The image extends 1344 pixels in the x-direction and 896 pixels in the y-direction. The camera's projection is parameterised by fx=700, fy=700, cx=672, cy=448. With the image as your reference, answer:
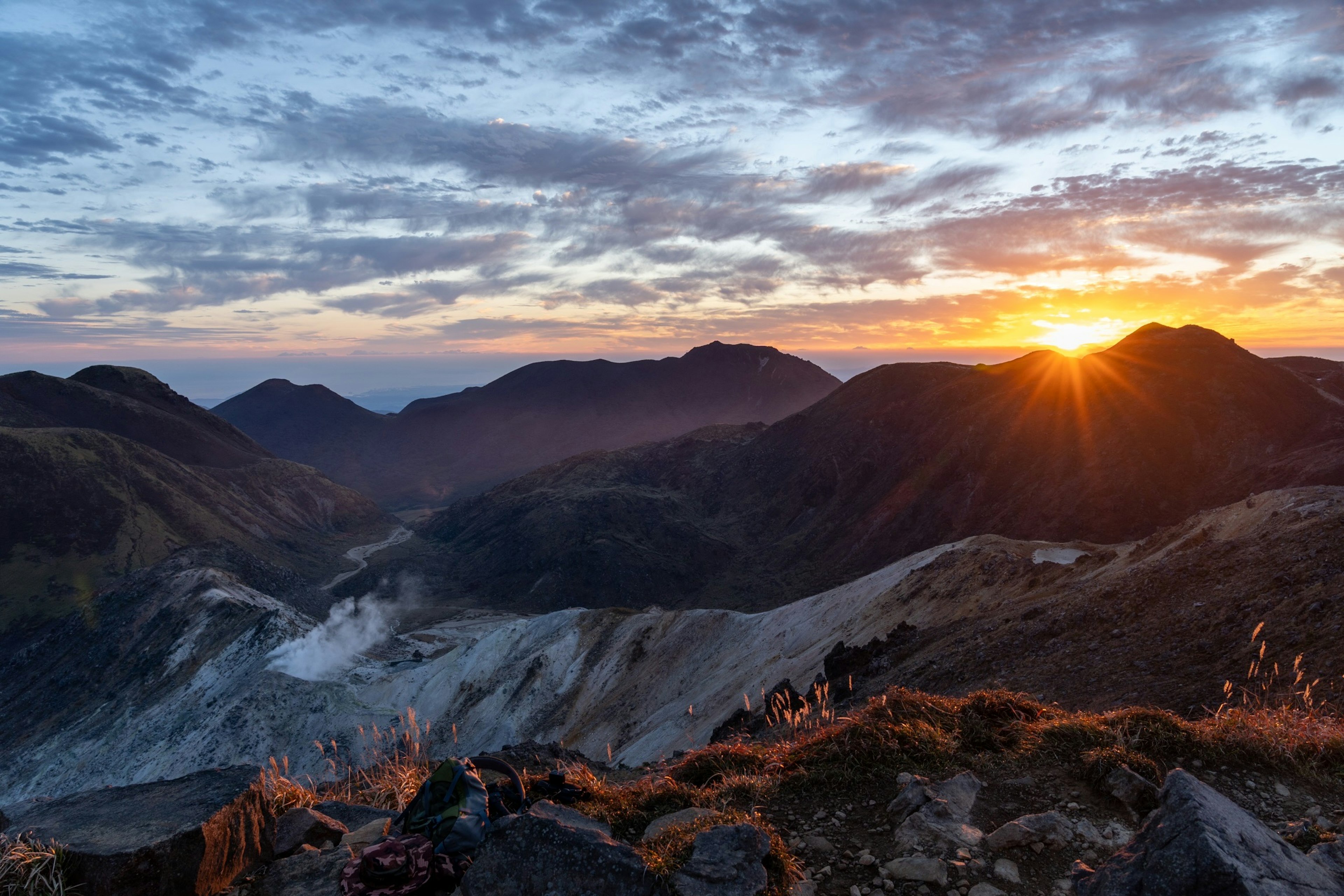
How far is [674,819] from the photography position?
4.98m

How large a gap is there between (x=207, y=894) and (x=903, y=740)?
522 cm

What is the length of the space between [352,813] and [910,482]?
7260 cm

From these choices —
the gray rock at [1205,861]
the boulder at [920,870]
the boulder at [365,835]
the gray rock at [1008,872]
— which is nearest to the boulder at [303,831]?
the boulder at [365,835]

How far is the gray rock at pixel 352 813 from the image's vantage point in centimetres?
589

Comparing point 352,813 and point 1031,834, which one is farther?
point 352,813

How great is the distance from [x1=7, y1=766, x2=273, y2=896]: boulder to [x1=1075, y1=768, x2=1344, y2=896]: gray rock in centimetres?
536

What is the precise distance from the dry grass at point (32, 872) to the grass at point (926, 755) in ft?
5.39

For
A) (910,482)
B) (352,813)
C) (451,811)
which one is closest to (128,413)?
(910,482)

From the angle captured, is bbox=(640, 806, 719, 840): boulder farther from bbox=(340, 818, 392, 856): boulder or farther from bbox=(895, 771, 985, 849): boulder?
bbox=(340, 818, 392, 856): boulder

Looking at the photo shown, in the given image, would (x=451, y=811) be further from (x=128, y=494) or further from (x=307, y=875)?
(x=128, y=494)

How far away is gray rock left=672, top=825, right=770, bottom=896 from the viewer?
12.8ft

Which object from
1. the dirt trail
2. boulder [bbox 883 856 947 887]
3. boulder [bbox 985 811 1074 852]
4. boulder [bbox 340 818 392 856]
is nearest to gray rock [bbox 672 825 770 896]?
boulder [bbox 883 856 947 887]

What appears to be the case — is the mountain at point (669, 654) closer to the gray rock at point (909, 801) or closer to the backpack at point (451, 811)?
the gray rock at point (909, 801)

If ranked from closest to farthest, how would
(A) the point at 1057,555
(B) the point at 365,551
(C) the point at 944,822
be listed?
(C) the point at 944,822
(A) the point at 1057,555
(B) the point at 365,551
